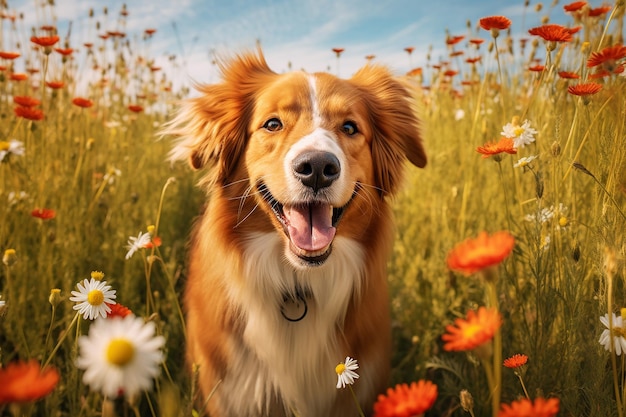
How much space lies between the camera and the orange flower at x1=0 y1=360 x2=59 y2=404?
689mm

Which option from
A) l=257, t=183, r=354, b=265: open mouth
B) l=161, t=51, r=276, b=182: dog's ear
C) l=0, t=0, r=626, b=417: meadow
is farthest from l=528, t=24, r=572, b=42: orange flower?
l=161, t=51, r=276, b=182: dog's ear

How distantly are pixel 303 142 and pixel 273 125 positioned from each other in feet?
1.16

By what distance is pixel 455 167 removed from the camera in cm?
375

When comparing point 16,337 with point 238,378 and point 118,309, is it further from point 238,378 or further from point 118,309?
point 118,309

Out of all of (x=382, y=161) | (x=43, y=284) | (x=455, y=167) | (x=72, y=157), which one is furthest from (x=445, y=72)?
(x=43, y=284)

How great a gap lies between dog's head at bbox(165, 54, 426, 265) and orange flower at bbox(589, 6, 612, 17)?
0.95 meters

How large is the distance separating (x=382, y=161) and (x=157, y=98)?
139 inches

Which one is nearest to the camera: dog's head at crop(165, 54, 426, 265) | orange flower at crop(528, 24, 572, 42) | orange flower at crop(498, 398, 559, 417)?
orange flower at crop(498, 398, 559, 417)

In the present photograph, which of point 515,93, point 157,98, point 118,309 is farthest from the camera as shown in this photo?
point 157,98

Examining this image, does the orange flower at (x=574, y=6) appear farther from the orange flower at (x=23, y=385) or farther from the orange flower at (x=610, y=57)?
the orange flower at (x=23, y=385)

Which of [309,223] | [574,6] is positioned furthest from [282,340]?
[574,6]

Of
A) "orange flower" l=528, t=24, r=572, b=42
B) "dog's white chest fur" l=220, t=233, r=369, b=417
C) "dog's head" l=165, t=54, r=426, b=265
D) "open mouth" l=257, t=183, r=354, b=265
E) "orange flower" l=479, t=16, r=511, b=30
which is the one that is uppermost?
"orange flower" l=479, t=16, r=511, b=30

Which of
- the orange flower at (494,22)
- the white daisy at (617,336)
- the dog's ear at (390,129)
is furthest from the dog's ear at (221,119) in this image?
the white daisy at (617,336)

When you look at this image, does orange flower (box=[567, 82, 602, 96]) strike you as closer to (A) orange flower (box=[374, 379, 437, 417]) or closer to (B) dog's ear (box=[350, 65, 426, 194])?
(B) dog's ear (box=[350, 65, 426, 194])
